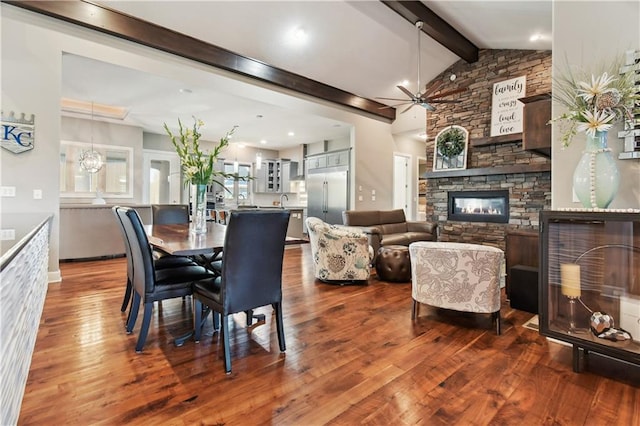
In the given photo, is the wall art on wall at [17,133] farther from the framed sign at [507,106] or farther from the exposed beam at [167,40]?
the framed sign at [507,106]

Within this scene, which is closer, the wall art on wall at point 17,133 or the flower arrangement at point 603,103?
the flower arrangement at point 603,103

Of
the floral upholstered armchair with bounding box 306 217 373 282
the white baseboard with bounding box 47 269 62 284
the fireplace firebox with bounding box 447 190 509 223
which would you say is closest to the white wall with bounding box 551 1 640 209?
the floral upholstered armchair with bounding box 306 217 373 282

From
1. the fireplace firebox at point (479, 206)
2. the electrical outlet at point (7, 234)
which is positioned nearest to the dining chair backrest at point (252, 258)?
the electrical outlet at point (7, 234)

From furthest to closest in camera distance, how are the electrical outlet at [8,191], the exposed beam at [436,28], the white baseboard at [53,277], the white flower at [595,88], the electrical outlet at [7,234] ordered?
the exposed beam at [436,28] < the white baseboard at [53,277] < the electrical outlet at [8,191] < the electrical outlet at [7,234] < the white flower at [595,88]

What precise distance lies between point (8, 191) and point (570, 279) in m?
5.29

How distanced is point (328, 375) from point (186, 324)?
4.65 feet

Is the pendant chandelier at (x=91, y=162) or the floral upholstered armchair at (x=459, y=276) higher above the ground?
the pendant chandelier at (x=91, y=162)

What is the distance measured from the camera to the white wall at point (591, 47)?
2.07 m

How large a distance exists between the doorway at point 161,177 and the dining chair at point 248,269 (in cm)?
680

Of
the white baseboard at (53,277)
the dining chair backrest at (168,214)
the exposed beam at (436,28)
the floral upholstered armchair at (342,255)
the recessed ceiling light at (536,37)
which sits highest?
the exposed beam at (436,28)

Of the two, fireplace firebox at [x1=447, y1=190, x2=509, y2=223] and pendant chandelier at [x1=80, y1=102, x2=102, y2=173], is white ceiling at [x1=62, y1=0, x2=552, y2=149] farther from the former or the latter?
fireplace firebox at [x1=447, y1=190, x2=509, y2=223]

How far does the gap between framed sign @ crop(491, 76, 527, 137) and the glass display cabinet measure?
4.10 m

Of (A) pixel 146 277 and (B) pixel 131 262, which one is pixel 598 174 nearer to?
(A) pixel 146 277

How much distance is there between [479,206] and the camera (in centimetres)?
603
